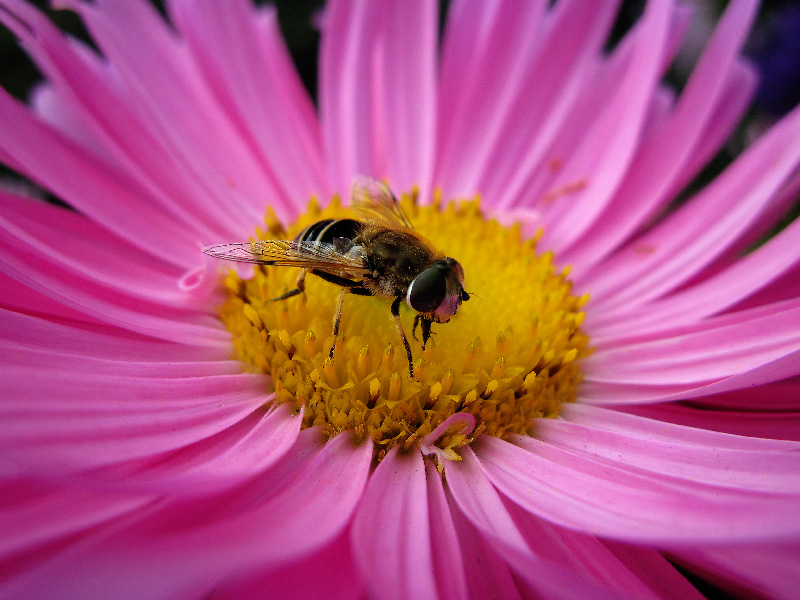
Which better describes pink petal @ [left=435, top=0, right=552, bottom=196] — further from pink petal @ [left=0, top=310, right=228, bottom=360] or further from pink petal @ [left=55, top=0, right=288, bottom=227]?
pink petal @ [left=0, top=310, right=228, bottom=360]

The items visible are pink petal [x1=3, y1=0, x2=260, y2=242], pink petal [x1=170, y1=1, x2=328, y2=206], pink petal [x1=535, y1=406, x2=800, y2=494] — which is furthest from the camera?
pink petal [x1=170, y1=1, x2=328, y2=206]

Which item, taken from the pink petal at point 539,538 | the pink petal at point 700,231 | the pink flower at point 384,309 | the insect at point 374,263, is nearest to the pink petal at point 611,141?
the pink flower at point 384,309

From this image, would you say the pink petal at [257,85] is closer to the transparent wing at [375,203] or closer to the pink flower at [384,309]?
the pink flower at [384,309]

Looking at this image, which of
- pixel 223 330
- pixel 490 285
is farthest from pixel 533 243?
pixel 223 330

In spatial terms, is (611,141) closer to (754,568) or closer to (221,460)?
(754,568)

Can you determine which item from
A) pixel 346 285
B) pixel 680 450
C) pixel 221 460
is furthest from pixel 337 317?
pixel 680 450

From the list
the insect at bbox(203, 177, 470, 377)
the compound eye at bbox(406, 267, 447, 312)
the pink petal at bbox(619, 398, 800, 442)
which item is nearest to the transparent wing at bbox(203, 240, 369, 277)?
the insect at bbox(203, 177, 470, 377)

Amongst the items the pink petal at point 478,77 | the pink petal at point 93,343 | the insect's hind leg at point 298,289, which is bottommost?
the pink petal at point 93,343
